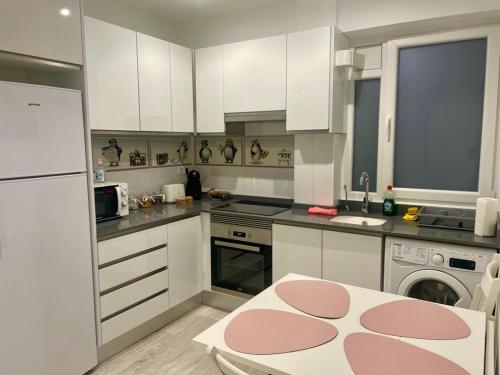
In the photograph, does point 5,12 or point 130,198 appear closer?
point 5,12

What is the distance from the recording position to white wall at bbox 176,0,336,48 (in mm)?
3002

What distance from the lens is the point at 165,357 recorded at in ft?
8.63

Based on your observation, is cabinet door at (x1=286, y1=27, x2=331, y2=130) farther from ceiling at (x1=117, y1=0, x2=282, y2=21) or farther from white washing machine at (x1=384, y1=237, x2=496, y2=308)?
white washing machine at (x1=384, y1=237, x2=496, y2=308)

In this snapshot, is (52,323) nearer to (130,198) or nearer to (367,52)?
(130,198)

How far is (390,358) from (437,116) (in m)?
2.20

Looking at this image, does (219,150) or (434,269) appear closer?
(434,269)

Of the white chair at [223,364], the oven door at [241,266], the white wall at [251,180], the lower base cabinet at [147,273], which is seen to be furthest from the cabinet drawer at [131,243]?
the white chair at [223,364]

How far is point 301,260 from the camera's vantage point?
9.28 ft

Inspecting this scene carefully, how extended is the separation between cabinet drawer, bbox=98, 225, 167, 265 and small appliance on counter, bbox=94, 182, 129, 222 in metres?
0.31

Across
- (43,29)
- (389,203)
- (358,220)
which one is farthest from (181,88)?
(389,203)

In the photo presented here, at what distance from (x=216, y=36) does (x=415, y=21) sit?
70.0 inches

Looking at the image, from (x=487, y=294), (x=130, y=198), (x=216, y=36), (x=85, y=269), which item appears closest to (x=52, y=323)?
(x=85, y=269)

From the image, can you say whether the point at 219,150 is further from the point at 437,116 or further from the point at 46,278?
the point at 46,278

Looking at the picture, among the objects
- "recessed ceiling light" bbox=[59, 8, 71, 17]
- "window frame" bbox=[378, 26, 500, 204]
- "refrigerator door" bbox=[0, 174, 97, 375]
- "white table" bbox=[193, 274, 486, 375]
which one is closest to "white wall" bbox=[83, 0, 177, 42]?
"recessed ceiling light" bbox=[59, 8, 71, 17]
